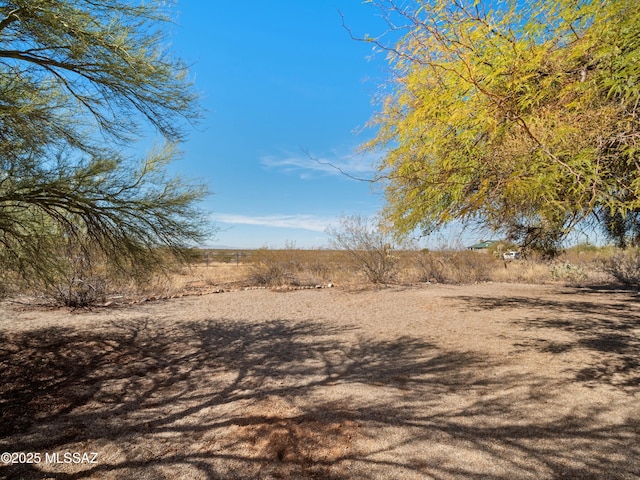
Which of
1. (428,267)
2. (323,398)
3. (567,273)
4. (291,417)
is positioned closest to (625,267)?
(567,273)

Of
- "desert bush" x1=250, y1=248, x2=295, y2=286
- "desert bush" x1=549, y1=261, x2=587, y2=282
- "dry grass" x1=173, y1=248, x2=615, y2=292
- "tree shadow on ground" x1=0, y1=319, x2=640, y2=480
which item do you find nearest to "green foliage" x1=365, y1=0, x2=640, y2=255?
"tree shadow on ground" x1=0, y1=319, x2=640, y2=480

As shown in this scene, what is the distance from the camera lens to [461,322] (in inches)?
294

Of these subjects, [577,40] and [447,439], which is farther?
[577,40]

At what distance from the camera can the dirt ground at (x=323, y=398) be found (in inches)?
98.9

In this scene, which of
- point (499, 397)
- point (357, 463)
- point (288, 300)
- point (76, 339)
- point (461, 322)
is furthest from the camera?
point (288, 300)

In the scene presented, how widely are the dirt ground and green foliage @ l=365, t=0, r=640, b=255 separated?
2.05 metres

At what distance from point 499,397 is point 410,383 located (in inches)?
39.6

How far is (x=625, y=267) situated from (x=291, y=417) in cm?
1938

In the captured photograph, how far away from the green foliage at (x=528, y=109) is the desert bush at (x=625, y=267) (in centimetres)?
1545

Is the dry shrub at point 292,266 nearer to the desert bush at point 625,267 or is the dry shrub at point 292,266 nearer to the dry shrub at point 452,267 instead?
the dry shrub at point 452,267

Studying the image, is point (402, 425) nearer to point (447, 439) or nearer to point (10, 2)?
→ point (447, 439)

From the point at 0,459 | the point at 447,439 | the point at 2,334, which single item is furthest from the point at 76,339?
the point at 447,439

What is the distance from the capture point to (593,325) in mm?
6992

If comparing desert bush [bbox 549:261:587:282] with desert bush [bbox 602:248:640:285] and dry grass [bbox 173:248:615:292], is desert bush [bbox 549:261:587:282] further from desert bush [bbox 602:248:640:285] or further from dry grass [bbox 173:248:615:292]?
desert bush [bbox 602:248:640:285]
